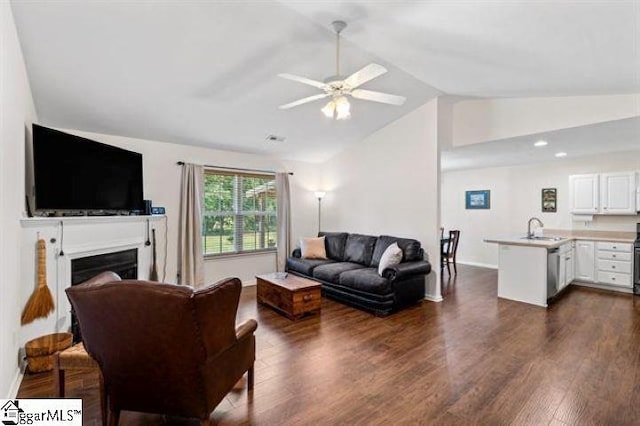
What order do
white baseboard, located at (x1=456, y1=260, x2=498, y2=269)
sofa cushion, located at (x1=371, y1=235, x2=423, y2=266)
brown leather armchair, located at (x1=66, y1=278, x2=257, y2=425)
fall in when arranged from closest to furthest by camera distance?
brown leather armchair, located at (x1=66, y1=278, x2=257, y2=425)
sofa cushion, located at (x1=371, y1=235, x2=423, y2=266)
white baseboard, located at (x1=456, y1=260, x2=498, y2=269)

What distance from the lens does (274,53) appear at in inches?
120

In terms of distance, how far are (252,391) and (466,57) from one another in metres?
3.53

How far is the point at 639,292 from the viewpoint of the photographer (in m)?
4.64

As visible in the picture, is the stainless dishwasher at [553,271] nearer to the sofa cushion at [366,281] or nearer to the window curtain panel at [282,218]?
the sofa cushion at [366,281]

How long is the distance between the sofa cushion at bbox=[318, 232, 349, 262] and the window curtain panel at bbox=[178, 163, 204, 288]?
2.21 metres

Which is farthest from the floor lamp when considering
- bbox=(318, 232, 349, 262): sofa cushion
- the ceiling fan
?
the ceiling fan

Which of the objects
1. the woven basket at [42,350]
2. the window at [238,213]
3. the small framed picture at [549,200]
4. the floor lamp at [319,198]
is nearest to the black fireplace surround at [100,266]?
the woven basket at [42,350]

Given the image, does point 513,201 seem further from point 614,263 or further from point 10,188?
point 10,188

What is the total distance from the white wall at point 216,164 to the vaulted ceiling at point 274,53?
375mm

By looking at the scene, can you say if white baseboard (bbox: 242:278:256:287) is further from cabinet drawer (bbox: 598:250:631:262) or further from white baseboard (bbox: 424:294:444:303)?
cabinet drawer (bbox: 598:250:631:262)

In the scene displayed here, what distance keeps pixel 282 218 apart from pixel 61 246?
346 centimetres

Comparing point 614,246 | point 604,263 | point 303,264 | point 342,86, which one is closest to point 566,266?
point 604,263

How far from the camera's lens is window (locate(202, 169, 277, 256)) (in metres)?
5.21

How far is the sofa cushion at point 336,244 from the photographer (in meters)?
5.52
